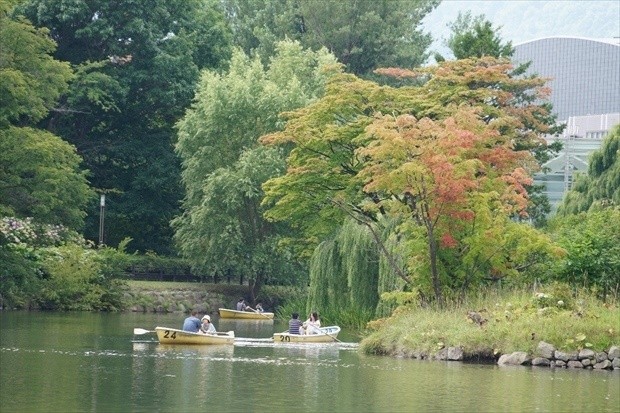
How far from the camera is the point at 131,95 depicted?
2596 inches

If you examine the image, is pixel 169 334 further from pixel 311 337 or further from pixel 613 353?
pixel 613 353

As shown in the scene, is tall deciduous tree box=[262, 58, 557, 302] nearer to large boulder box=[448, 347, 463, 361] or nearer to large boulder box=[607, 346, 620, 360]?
large boulder box=[448, 347, 463, 361]

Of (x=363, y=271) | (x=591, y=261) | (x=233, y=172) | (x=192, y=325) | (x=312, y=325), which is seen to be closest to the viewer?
(x=591, y=261)

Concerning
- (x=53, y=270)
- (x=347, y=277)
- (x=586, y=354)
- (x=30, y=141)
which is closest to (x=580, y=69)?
(x=53, y=270)

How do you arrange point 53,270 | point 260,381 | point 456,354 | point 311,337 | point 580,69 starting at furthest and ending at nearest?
1. point 580,69
2. point 53,270
3. point 311,337
4. point 456,354
5. point 260,381

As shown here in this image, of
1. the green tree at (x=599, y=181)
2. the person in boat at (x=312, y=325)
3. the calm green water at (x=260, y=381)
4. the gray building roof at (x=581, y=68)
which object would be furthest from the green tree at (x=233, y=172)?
the gray building roof at (x=581, y=68)

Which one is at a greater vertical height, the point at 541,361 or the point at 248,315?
the point at 248,315

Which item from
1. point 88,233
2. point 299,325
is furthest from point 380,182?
point 88,233

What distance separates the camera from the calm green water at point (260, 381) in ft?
71.5

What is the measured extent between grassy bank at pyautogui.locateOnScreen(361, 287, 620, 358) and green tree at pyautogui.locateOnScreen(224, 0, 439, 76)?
47.9 meters

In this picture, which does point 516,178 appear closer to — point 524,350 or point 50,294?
point 524,350

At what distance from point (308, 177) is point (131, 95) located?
23.0 metres

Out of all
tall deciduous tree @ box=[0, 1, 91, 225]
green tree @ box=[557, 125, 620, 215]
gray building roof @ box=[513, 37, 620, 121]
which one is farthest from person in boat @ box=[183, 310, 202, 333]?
gray building roof @ box=[513, 37, 620, 121]

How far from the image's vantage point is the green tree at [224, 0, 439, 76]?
81000 mm
